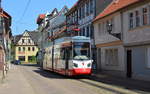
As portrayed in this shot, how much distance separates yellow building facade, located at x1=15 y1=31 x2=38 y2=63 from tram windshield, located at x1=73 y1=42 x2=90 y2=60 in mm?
100023

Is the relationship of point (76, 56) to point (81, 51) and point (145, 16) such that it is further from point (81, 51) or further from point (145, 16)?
point (145, 16)

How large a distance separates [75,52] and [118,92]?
1226 centimetres

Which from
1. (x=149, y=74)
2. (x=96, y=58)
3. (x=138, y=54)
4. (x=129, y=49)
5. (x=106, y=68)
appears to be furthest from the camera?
(x=96, y=58)

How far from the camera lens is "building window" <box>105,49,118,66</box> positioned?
125 ft

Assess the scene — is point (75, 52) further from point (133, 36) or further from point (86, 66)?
point (133, 36)

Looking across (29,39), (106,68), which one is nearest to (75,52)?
(106,68)

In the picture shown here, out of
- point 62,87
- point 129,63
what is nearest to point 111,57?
point 129,63

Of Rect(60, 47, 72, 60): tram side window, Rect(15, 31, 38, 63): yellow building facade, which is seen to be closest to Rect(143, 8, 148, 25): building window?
Rect(60, 47, 72, 60): tram side window

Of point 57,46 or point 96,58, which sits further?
point 96,58

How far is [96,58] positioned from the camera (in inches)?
1804

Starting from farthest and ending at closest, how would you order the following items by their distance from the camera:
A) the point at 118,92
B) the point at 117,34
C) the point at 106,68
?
the point at 106,68
the point at 117,34
the point at 118,92

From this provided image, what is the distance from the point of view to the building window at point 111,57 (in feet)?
125

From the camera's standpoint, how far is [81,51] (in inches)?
1267

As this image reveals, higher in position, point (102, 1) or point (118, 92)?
point (102, 1)
